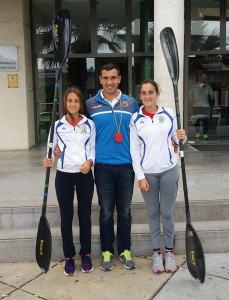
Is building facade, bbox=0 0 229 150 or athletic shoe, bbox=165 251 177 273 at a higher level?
building facade, bbox=0 0 229 150

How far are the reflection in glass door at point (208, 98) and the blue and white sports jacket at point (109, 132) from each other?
6.81 metres

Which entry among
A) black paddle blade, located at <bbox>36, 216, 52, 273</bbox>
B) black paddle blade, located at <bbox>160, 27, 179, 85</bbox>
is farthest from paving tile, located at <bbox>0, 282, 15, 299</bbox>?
black paddle blade, located at <bbox>160, 27, 179, 85</bbox>

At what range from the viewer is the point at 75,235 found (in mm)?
3779

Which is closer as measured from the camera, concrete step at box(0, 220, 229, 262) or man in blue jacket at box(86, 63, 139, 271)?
man in blue jacket at box(86, 63, 139, 271)

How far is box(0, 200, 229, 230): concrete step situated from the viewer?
3.98m

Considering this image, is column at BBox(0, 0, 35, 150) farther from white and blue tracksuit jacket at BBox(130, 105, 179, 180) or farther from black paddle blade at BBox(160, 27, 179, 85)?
white and blue tracksuit jacket at BBox(130, 105, 179, 180)

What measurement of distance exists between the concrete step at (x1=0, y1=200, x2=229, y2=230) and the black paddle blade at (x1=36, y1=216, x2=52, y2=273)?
0.69 meters

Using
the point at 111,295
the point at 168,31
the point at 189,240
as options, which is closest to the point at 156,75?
the point at 168,31

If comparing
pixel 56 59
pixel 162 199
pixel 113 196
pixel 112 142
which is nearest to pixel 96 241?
pixel 113 196

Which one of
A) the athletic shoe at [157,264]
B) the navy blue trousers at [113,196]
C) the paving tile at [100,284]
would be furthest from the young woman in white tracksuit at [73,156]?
the athletic shoe at [157,264]

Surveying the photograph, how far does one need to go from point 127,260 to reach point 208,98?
23.8ft

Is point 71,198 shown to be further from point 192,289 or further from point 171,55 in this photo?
point 171,55

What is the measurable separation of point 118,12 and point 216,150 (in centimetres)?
459

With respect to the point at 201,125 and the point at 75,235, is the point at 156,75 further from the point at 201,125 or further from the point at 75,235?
the point at 201,125
